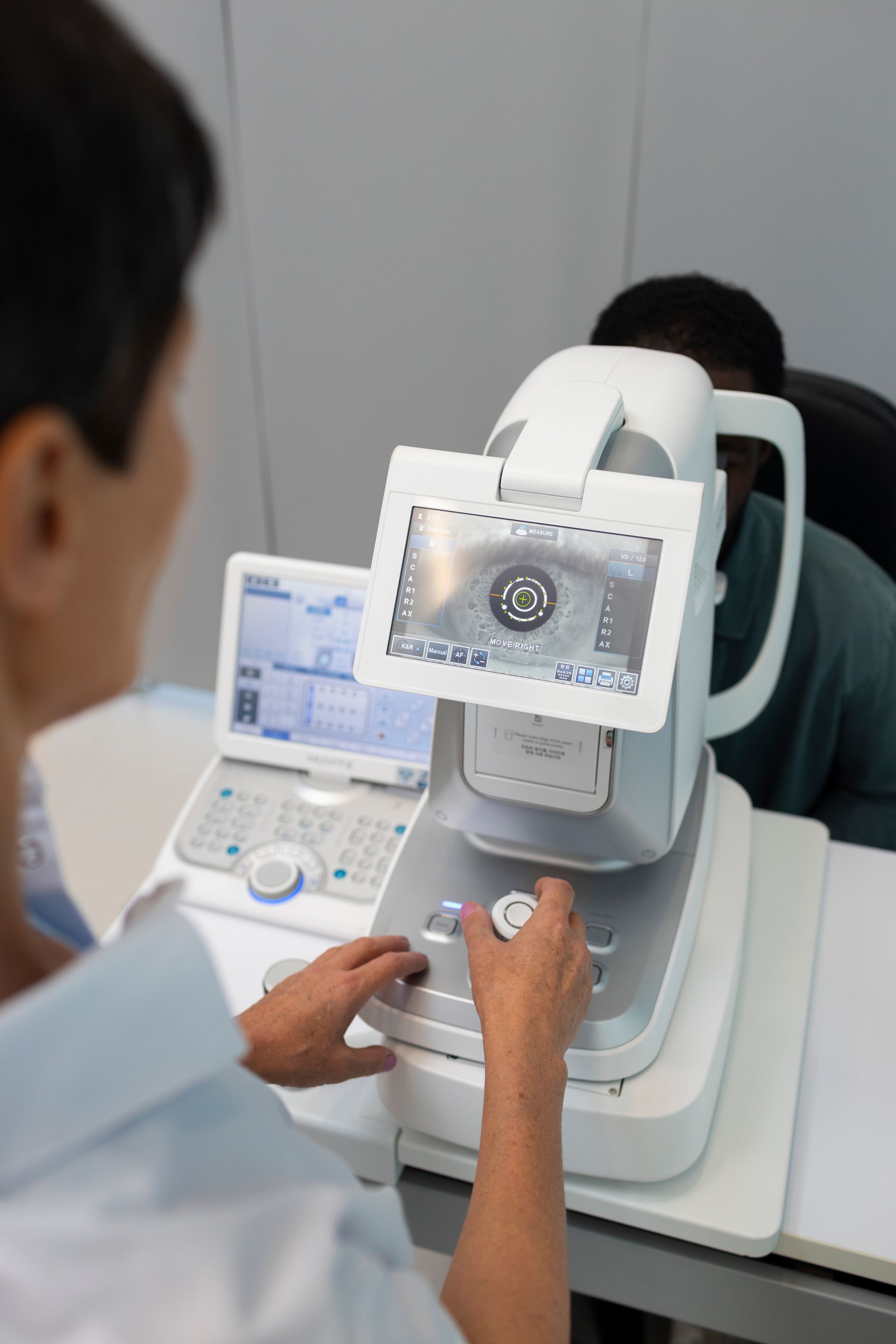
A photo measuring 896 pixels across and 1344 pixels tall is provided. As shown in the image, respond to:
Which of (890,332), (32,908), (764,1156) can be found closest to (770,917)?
(764,1156)

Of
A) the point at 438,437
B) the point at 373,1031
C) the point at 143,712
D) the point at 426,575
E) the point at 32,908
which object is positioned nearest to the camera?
the point at 32,908

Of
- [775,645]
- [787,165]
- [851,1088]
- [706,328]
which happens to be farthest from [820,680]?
[787,165]

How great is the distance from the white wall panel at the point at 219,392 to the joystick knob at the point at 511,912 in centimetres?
87

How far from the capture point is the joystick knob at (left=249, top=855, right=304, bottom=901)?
1.05 m

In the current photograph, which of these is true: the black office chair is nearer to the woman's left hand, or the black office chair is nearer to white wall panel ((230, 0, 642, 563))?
white wall panel ((230, 0, 642, 563))

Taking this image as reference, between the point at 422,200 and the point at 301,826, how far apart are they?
4.21 feet

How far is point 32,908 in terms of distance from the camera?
53 cm

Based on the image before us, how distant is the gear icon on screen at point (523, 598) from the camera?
0.71 metres

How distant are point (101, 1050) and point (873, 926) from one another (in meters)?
0.84

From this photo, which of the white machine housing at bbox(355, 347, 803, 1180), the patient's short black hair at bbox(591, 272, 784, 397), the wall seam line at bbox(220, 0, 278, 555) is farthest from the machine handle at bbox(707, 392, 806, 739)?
Result: the wall seam line at bbox(220, 0, 278, 555)

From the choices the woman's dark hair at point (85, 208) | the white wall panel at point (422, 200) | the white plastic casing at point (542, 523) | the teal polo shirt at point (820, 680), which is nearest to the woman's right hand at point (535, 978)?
the white plastic casing at point (542, 523)

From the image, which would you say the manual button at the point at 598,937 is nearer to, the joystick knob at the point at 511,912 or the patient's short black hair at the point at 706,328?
the joystick knob at the point at 511,912

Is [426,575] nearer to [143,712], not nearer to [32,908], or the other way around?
[32,908]

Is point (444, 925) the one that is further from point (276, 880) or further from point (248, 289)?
point (248, 289)
